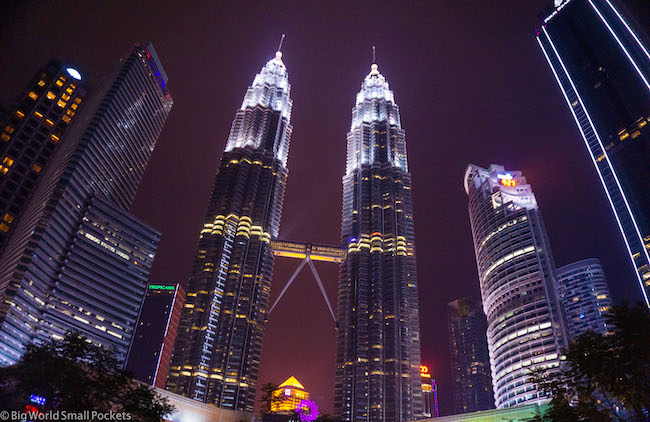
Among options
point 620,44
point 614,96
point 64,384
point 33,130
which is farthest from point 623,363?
point 33,130

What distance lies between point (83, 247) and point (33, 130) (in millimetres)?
47914

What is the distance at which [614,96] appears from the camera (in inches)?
5664

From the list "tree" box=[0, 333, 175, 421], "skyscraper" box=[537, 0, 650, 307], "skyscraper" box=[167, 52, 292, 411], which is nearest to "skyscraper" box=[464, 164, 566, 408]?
"skyscraper" box=[537, 0, 650, 307]

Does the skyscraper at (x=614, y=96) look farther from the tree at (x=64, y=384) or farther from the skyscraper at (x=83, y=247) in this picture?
the skyscraper at (x=83, y=247)

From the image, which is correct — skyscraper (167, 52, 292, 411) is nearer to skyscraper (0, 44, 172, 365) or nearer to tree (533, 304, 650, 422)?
skyscraper (0, 44, 172, 365)

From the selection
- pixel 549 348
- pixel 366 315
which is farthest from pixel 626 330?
pixel 366 315

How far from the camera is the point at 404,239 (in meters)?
197

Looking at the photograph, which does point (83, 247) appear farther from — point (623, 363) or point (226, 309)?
point (623, 363)

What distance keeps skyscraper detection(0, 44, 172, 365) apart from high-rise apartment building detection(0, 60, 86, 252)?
11.5ft

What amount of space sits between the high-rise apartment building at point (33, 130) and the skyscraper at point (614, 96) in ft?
624

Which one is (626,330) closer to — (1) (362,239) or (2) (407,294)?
(2) (407,294)

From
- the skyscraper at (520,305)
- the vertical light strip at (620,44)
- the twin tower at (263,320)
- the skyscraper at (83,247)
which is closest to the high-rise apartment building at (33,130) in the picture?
the skyscraper at (83,247)

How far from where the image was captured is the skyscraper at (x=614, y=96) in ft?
422

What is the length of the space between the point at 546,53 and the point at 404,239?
91384 mm
